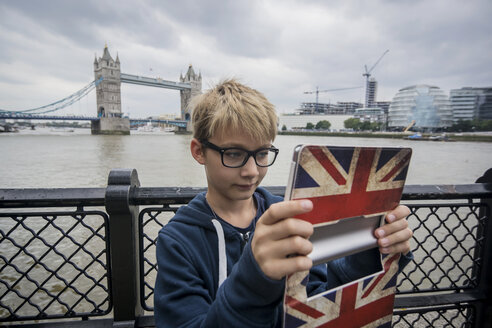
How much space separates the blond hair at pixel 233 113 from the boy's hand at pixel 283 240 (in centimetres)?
36

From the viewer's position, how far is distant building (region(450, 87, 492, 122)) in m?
66.7

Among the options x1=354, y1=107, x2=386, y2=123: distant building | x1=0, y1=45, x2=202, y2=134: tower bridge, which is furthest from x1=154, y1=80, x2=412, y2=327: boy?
x1=354, y1=107, x2=386, y2=123: distant building

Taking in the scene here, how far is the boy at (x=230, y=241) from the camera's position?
48cm

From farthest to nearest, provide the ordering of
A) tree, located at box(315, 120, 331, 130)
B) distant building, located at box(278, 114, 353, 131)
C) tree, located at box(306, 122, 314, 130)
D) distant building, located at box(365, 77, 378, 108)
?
distant building, located at box(365, 77, 378, 108), distant building, located at box(278, 114, 353, 131), tree, located at box(306, 122, 314, 130), tree, located at box(315, 120, 331, 130)

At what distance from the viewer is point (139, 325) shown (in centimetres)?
125

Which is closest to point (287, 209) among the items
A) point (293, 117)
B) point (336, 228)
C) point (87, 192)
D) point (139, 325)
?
point (336, 228)

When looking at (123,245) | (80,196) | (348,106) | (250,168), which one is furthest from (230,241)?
(348,106)

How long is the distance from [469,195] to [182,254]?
1371 mm

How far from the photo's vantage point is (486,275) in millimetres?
1510

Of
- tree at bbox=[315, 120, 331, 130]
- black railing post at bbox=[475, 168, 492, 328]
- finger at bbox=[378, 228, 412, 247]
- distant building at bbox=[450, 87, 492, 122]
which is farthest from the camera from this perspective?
tree at bbox=[315, 120, 331, 130]

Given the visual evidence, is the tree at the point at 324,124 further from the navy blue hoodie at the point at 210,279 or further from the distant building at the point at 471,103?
the navy blue hoodie at the point at 210,279

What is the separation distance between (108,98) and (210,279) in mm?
51073

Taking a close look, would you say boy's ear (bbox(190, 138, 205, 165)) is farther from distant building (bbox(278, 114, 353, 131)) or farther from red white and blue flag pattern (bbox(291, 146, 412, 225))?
distant building (bbox(278, 114, 353, 131))

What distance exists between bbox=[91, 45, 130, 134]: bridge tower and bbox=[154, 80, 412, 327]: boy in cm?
4346
